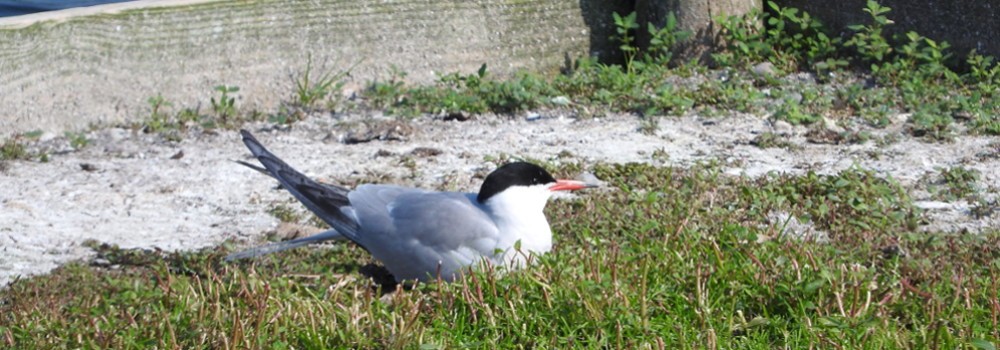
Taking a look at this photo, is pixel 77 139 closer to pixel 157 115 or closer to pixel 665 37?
pixel 157 115

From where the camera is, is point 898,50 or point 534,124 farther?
point 898,50

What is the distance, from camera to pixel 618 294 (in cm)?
364

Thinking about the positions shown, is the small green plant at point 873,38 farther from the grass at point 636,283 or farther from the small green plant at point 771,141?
the small green plant at point 771,141

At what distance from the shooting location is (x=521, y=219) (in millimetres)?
4145

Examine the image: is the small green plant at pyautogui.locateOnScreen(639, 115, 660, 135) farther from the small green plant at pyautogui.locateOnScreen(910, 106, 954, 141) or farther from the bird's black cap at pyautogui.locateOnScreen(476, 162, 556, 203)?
the bird's black cap at pyautogui.locateOnScreen(476, 162, 556, 203)

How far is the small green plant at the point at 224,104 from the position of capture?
608cm

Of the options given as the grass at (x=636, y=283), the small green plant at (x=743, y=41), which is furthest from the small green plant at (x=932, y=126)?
the small green plant at (x=743, y=41)

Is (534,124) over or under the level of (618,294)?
under

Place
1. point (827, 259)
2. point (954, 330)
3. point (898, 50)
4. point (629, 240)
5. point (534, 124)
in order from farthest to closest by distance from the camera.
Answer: point (898, 50) < point (534, 124) < point (629, 240) < point (827, 259) < point (954, 330)

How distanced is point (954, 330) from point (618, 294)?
0.84 meters

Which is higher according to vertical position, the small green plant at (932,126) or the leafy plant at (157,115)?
the leafy plant at (157,115)

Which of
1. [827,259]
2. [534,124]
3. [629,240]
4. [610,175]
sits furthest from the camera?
Answer: [534,124]

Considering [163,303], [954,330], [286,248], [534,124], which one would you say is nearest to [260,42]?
[534,124]

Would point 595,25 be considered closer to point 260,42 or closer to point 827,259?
point 260,42
